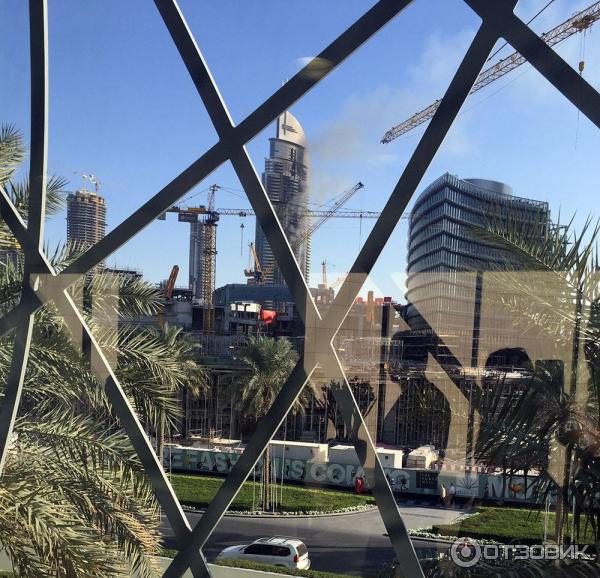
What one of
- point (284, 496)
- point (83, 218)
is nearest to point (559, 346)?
point (284, 496)

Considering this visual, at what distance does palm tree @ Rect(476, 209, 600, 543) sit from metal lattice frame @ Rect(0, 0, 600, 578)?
39cm

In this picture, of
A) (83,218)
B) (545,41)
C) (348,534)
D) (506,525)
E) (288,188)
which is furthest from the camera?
(83,218)

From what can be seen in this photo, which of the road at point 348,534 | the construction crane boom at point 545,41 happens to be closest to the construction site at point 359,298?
the construction crane boom at point 545,41

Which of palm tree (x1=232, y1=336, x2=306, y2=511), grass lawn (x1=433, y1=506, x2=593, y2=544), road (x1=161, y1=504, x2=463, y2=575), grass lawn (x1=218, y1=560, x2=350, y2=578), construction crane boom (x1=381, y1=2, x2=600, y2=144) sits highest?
construction crane boom (x1=381, y1=2, x2=600, y2=144)

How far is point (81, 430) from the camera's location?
9.80ft

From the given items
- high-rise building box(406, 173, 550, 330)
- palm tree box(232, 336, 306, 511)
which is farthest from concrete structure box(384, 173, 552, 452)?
palm tree box(232, 336, 306, 511)

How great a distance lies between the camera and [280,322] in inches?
97.7

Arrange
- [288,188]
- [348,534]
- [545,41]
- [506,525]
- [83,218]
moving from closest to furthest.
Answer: [545,41] → [506,525] → [348,534] → [288,188] → [83,218]

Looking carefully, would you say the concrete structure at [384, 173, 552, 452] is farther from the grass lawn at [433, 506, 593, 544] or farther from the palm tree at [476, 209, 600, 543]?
the grass lawn at [433, 506, 593, 544]

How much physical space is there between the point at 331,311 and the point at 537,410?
774 millimetres

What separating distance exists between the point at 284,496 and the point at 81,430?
1076mm

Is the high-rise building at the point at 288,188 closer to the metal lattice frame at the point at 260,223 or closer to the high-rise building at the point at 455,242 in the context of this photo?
the metal lattice frame at the point at 260,223

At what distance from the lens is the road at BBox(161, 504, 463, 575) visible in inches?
87.8

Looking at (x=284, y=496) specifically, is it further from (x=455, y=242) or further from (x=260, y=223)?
(x=455, y=242)
